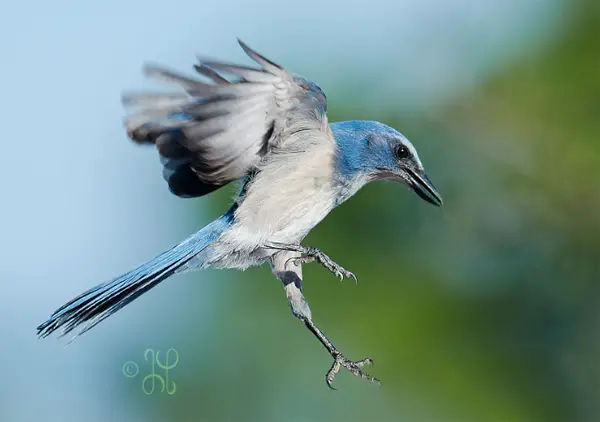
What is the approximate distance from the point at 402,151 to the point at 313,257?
977mm

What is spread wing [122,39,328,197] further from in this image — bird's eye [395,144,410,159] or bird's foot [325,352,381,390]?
bird's foot [325,352,381,390]

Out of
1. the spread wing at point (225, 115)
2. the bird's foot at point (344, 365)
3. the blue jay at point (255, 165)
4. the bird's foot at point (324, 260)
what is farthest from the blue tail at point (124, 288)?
the bird's foot at point (344, 365)

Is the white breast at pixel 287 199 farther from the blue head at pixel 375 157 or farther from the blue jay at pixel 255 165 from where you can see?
the blue head at pixel 375 157

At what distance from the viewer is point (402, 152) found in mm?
5961

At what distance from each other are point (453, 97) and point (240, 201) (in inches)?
465

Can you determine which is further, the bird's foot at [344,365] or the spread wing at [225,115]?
the bird's foot at [344,365]

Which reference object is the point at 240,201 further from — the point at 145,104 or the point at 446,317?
the point at 446,317

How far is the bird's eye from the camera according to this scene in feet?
19.5

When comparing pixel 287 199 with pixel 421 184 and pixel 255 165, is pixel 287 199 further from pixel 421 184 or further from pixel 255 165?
pixel 421 184

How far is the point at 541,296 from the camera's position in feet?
56.3

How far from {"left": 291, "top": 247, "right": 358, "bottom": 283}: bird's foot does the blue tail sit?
56 centimetres

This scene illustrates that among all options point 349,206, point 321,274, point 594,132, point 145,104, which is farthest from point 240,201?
point 594,132

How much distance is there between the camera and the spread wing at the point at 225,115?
17.2ft

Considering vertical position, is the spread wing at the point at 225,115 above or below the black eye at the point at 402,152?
above
